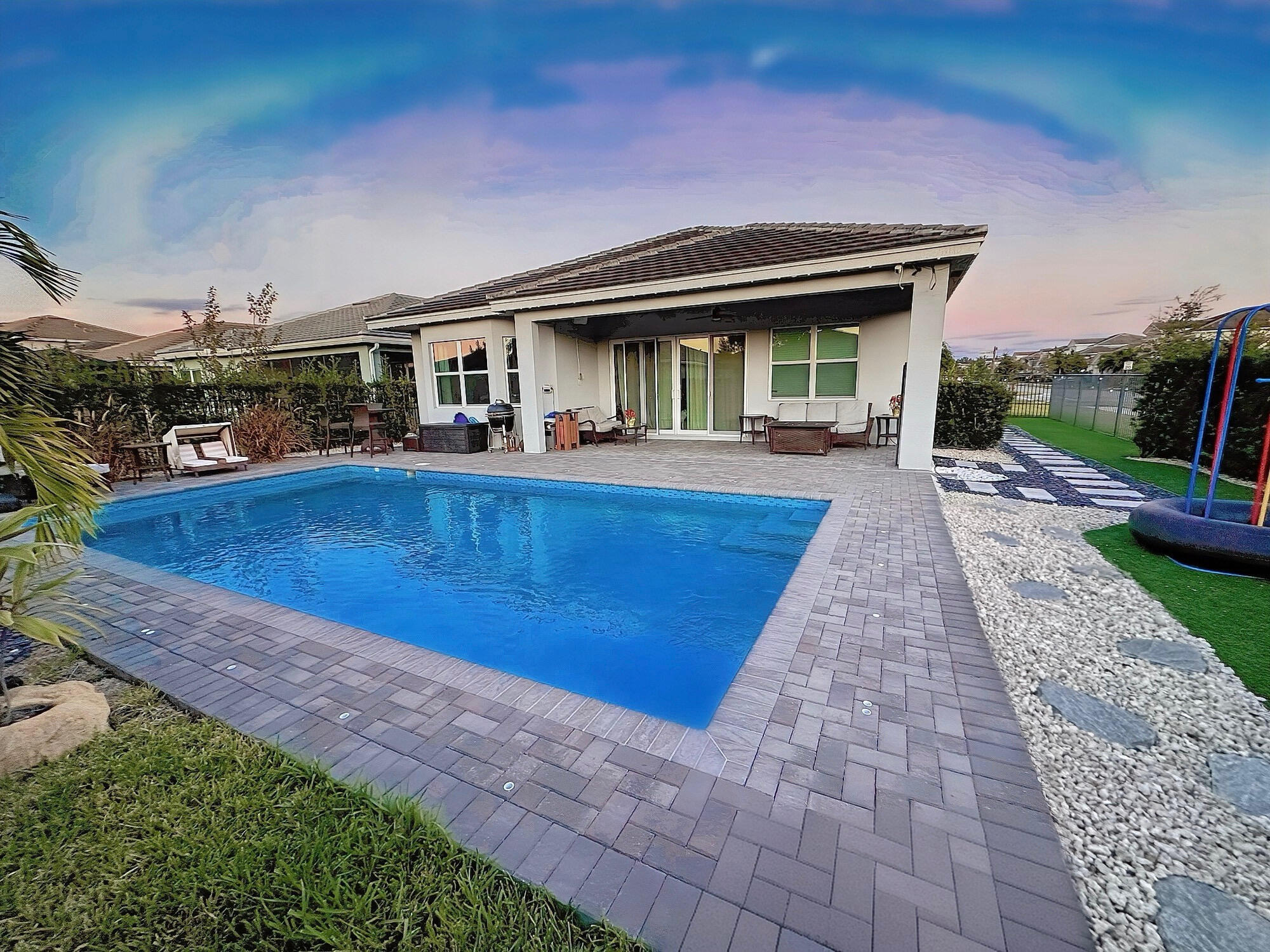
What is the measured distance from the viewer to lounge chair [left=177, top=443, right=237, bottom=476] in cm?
932

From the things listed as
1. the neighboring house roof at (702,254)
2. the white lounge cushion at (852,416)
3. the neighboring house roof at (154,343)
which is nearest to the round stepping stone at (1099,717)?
the neighboring house roof at (702,254)

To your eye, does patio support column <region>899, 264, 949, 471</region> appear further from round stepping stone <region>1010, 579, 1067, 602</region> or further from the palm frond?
the palm frond

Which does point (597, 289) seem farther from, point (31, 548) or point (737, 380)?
point (31, 548)

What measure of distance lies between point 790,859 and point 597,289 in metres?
9.68

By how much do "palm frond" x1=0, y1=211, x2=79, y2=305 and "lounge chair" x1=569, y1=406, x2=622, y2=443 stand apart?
9.57m

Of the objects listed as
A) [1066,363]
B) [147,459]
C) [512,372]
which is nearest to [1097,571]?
[512,372]

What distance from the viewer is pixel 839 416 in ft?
37.7

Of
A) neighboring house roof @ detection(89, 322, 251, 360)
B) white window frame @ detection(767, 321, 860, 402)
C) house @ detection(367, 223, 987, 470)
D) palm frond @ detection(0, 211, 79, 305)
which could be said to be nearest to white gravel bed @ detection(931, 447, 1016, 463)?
house @ detection(367, 223, 987, 470)

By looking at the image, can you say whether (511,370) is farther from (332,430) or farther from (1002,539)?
(1002,539)

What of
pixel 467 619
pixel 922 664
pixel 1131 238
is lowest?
pixel 467 619

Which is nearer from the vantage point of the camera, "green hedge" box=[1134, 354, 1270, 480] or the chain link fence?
"green hedge" box=[1134, 354, 1270, 480]

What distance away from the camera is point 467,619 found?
13.9ft

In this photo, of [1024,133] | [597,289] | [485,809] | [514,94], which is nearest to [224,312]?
[514,94]

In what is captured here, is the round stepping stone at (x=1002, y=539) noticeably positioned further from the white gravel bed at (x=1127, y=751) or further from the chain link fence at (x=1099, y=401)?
the chain link fence at (x=1099, y=401)
